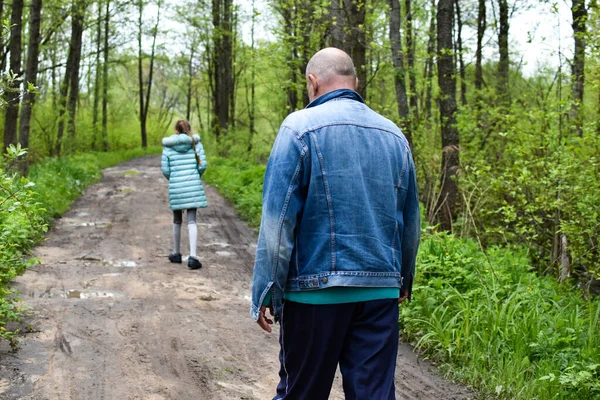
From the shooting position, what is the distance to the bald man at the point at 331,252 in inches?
106

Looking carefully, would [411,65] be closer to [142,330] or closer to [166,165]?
[166,165]

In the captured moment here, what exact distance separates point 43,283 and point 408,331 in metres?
4.59

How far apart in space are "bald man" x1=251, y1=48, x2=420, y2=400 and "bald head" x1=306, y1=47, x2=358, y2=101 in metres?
0.10

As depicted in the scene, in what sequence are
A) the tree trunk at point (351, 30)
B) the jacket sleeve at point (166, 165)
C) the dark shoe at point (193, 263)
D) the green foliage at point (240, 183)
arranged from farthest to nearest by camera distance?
the green foliage at point (240, 183) → the tree trunk at point (351, 30) → the jacket sleeve at point (166, 165) → the dark shoe at point (193, 263)

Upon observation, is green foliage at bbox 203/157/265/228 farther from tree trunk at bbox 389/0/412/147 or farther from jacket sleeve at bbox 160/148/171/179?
tree trunk at bbox 389/0/412/147

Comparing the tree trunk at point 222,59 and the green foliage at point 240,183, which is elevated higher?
the tree trunk at point 222,59

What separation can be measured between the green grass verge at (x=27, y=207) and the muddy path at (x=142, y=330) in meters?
0.27

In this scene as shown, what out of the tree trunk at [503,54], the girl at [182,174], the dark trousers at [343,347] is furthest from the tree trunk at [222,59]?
the dark trousers at [343,347]

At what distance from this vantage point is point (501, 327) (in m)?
5.49

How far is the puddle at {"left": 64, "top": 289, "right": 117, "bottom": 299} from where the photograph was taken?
705 centimetres

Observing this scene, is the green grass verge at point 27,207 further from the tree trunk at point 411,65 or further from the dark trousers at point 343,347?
the tree trunk at point 411,65

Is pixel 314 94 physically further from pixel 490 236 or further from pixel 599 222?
pixel 490 236

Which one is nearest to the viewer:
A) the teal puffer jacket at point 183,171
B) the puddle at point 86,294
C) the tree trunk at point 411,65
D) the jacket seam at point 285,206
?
the jacket seam at point 285,206

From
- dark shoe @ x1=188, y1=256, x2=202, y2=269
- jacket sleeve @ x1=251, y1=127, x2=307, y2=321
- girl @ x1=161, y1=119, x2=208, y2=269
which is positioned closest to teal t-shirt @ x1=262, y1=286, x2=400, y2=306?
jacket sleeve @ x1=251, y1=127, x2=307, y2=321
